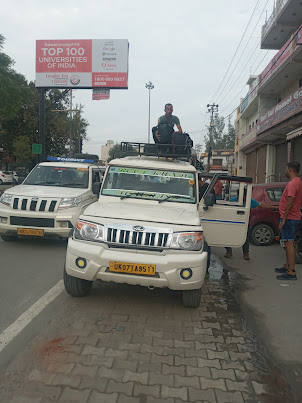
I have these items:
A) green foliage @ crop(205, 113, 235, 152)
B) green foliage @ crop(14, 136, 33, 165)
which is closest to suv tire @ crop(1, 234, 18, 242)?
green foliage @ crop(14, 136, 33, 165)

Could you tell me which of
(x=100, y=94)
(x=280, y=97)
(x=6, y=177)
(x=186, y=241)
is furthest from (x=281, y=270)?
(x=6, y=177)

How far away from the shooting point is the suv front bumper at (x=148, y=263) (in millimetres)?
3953

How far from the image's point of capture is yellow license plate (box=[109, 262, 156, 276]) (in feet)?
12.9

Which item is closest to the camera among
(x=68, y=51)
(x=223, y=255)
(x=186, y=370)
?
(x=186, y=370)

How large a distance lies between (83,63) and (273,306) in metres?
20.4

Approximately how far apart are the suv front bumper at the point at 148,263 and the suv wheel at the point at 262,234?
17.7ft

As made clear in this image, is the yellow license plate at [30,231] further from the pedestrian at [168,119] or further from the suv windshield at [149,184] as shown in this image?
the pedestrian at [168,119]

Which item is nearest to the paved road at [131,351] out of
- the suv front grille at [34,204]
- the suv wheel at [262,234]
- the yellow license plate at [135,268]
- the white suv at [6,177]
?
the yellow license plate at [135,268]

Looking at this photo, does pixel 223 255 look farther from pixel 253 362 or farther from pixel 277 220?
pixel 253 362

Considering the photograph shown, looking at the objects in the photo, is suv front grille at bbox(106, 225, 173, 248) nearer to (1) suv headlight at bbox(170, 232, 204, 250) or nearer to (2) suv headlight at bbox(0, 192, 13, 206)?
(1) suv headlight at bbox(170, 232, 204, 250)

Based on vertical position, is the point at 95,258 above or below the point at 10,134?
below

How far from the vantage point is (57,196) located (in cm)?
744

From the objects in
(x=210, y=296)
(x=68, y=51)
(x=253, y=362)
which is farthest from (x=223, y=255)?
(x=68, y=51)

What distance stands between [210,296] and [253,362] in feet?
6.00
